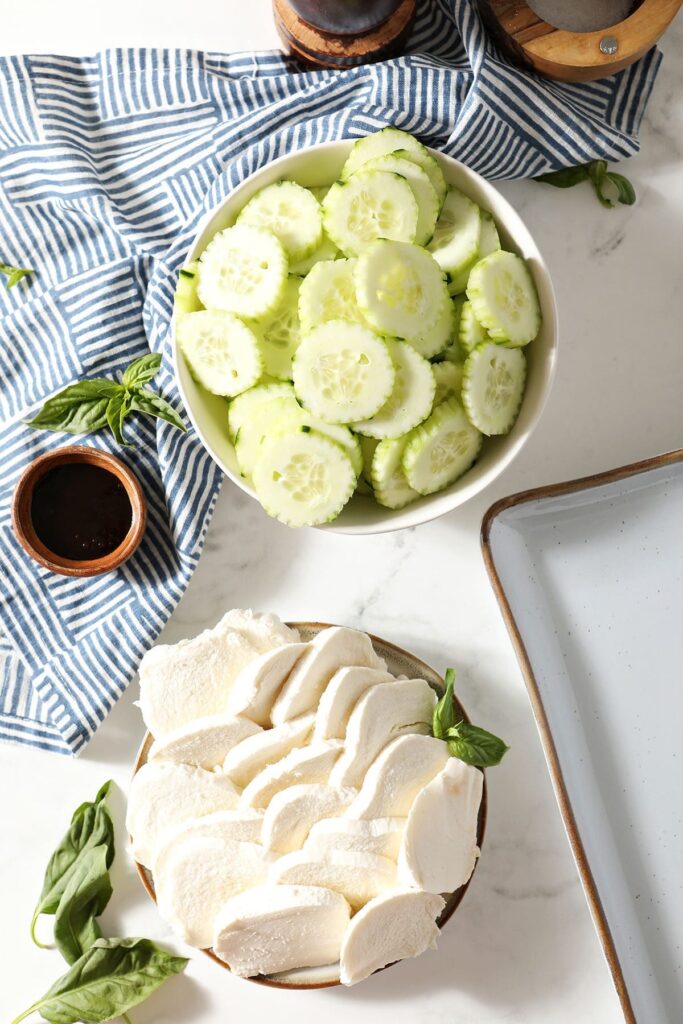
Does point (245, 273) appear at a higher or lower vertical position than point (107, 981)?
higher

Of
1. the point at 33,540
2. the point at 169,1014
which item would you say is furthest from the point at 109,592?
the point at 169,1014

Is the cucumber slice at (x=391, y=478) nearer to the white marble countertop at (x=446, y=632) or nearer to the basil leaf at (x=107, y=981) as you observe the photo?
the white marble countertop at (x=446, y=632)

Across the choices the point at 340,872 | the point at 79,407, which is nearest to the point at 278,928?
the point at 340,872

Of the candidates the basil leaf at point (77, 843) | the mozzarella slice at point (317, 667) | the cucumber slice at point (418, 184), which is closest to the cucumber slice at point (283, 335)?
the cucumber slice at point (418, 184)

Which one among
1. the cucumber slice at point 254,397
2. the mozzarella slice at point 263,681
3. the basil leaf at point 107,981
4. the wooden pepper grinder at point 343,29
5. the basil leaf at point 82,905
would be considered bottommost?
the basil leaf at point 107,981

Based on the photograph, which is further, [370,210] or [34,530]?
[34,530]

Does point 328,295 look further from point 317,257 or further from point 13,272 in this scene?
point 13,272

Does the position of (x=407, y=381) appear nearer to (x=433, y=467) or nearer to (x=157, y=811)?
(x=433, y=467)

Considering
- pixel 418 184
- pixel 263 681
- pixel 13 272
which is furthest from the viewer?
pixel 13 272
